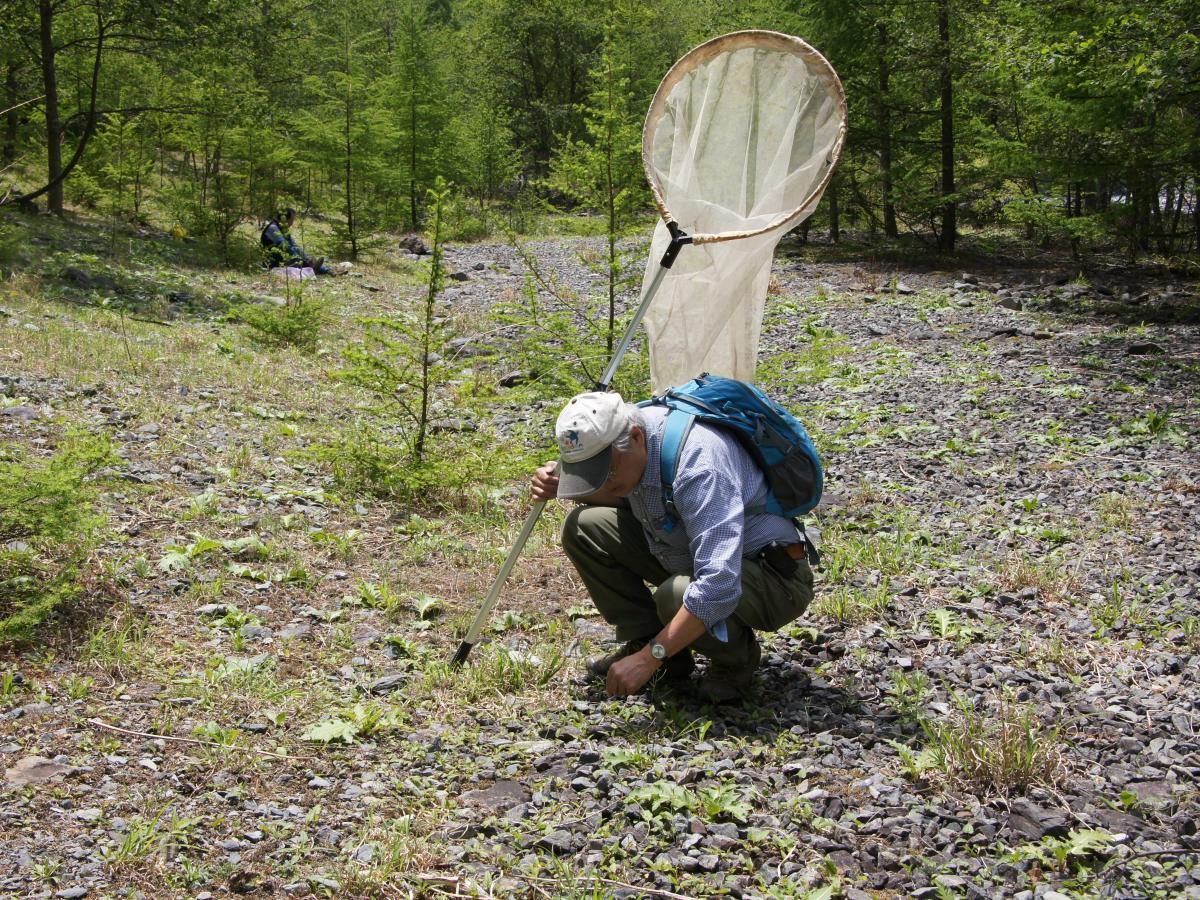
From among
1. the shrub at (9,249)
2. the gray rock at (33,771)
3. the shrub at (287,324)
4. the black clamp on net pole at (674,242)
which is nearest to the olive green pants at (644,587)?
the black clamp on net pole at (674,242)

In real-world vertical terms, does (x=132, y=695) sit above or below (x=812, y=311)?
below

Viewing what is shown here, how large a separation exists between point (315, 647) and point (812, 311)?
1051 centimetres

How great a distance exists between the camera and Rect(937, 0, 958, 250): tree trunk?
1569 cm

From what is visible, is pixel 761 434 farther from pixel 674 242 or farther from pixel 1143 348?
→ pixel 1143 348

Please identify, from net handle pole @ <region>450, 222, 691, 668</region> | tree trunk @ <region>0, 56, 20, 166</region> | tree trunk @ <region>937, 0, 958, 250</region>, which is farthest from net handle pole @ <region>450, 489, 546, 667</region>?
tree trunk @ <region>0, 56, 20, 166</region>

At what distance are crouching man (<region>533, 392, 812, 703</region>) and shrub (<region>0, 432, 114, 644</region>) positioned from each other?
6.92ft

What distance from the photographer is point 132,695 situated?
3746mm

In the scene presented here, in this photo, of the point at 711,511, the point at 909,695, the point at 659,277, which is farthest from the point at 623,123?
the point at 909,695

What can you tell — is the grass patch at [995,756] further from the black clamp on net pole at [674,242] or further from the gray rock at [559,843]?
the black clamp on net pole at [674,242]

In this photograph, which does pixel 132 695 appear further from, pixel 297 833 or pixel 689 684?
pixel 689 684

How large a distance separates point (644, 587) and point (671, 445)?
0.87 metres

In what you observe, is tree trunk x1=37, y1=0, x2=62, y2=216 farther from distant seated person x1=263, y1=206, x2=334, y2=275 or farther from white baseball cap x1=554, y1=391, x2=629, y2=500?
white baseball cap x1=554, y1=391, x2=629, y2=500

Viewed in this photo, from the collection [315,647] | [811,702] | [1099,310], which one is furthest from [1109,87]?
[315,647]

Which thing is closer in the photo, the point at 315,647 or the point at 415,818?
the point at 415,818
